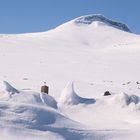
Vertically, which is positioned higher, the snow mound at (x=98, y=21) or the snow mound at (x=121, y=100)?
the snow mound at (x=98, y=21)

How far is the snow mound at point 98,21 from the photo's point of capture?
8432 cm

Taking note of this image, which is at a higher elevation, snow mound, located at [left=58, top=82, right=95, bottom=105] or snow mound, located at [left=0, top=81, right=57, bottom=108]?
snow mound, located at [left=58, top=82, right=95, bottom=105]

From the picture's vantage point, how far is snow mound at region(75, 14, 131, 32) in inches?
3320

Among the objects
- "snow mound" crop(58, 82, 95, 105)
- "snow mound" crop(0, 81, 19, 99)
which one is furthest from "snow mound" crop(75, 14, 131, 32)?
"snow mound" crop(0, 81, 19, 99)

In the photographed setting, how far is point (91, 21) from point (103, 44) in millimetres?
24952

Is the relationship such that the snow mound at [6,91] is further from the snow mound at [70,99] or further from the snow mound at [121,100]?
the snow mound at [121,100]

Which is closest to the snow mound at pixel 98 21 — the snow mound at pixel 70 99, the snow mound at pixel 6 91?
the snow mound at pixel 70 99

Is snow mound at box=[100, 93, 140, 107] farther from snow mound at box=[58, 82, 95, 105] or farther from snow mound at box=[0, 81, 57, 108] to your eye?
snow mound at box=[0, 81, 57, 108]

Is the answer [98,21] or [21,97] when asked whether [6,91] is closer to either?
[21,97]

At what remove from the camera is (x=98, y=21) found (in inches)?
3396

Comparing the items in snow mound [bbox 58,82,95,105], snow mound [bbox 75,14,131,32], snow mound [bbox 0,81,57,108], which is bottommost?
snow mound [bbox 0,81,57,108]

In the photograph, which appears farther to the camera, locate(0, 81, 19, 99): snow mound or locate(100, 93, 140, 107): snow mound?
locate(100, 93, 140, 107): snow mound

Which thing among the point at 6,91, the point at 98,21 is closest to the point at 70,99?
the point at 6,91

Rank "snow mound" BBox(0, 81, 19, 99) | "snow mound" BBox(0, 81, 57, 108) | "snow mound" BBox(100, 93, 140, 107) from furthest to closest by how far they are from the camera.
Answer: "snow mound" BBox(100, 93, 140, 107), "snow mound" BBox(0, 81, 19, 99), "snow mound" BBox(0, 81, 57, 108)
